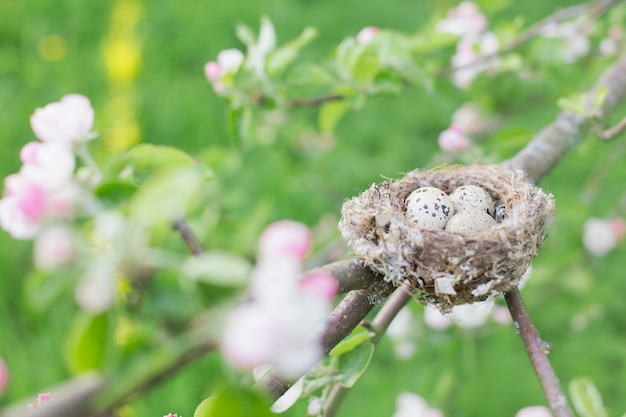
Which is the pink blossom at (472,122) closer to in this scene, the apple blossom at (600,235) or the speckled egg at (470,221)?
the apple blossom at (600,235)

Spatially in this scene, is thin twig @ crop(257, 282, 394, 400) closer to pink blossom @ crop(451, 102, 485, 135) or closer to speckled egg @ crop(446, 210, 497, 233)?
speckled egg @ crop(446, 210, 497, 233)

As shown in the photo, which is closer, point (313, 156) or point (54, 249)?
point (54, 249)

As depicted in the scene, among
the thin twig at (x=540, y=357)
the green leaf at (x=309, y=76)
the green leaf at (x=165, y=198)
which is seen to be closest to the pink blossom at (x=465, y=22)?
the green leaf at (x=309, y=76)

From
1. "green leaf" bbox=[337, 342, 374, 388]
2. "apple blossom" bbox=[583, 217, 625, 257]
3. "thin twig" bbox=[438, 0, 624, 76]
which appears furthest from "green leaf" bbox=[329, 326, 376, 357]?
"apple blossom" bbox=[583, 217, 625, 257]

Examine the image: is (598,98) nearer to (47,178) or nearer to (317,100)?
(317,100)

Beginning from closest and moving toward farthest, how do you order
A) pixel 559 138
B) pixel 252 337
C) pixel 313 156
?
pixel 252 337 < pixel 559 138 < pixel 313 156

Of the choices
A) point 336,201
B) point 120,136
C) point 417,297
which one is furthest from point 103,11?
point 417,297

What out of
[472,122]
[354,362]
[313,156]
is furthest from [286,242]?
[313,156]

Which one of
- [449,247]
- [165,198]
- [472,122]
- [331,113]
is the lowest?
[165,198]
